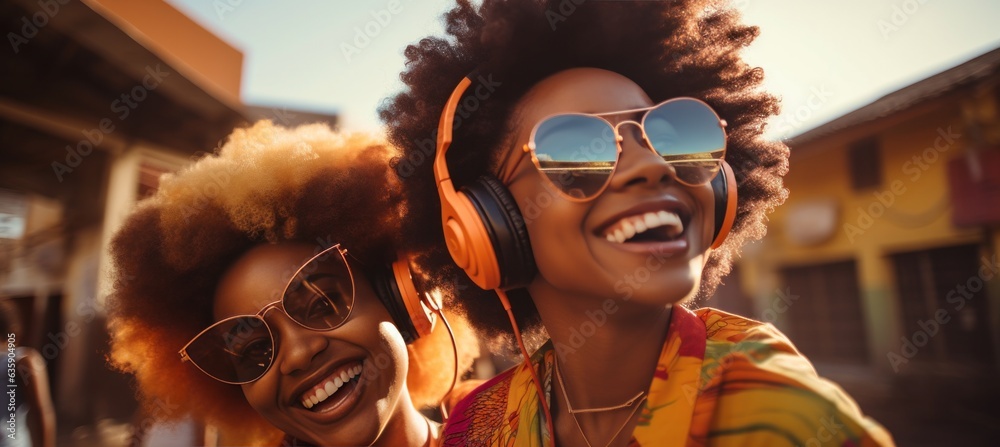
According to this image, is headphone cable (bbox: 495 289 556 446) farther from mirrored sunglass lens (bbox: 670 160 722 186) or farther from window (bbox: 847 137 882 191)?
window (bbox: 847 137 882 191)

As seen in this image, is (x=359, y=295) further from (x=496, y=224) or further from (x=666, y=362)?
(x=666, y=362)

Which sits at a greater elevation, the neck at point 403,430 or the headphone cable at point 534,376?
the headphone cable at point 534,376

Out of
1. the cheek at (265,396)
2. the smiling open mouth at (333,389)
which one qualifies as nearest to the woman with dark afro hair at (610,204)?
the smiling open mouth at (333,389)

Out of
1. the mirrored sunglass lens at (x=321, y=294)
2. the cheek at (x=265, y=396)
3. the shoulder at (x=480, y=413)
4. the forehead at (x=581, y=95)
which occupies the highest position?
the forehead at (x=581, y=95)

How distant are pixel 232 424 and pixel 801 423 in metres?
2.52

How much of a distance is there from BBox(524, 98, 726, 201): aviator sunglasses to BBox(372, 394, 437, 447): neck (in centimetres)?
130

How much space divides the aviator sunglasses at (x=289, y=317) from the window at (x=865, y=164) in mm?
10381

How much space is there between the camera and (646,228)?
1.45 metres

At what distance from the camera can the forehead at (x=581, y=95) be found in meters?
1.60

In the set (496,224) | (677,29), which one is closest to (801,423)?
(496,224)

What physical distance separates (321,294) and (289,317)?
139 mm

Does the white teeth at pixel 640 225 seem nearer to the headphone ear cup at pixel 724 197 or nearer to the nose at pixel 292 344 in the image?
the headphone ear cup at pixel 724 197

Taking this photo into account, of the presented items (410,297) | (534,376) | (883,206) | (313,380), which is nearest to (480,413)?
(534,376)

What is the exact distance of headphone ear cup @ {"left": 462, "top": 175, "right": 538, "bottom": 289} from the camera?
159cm
